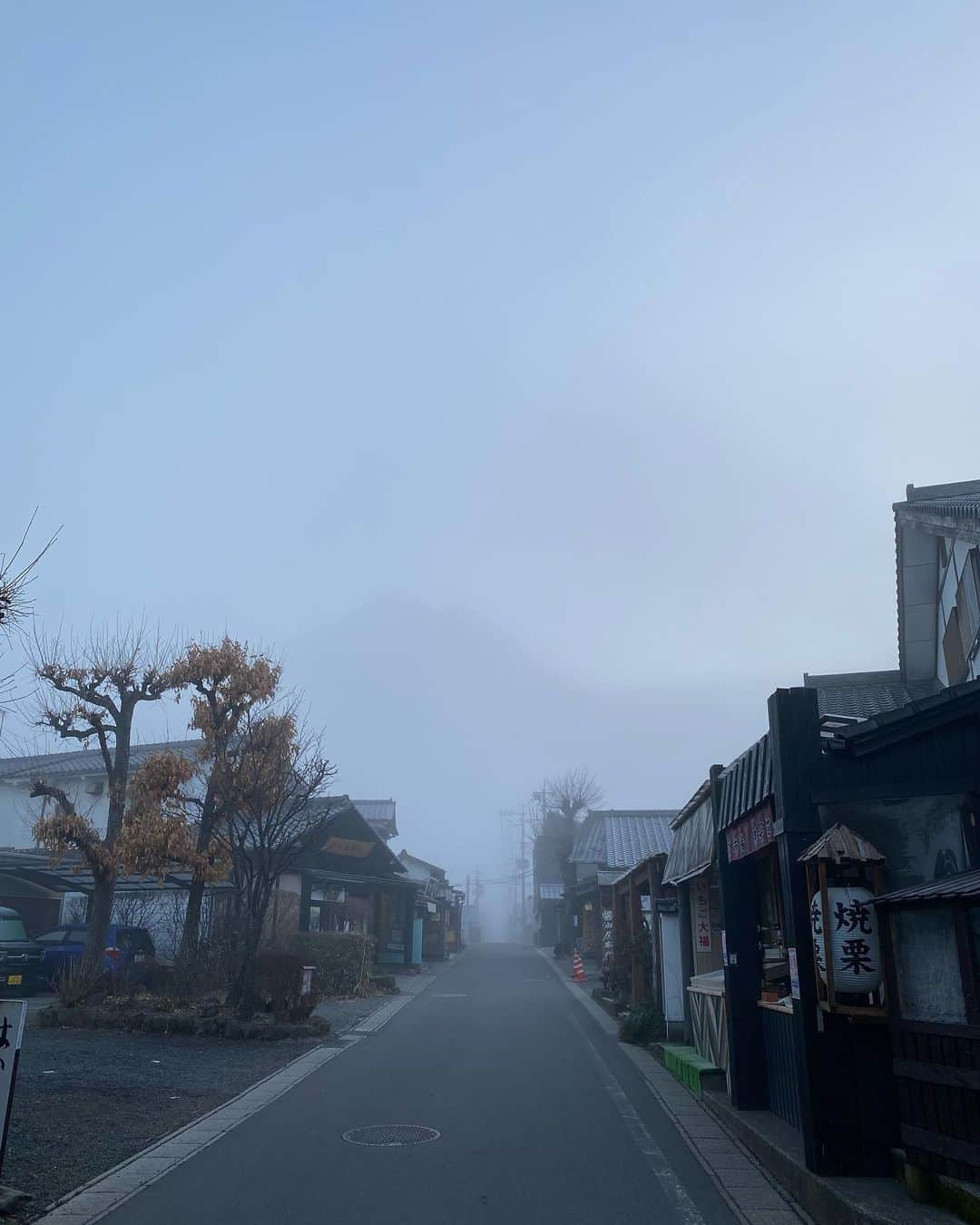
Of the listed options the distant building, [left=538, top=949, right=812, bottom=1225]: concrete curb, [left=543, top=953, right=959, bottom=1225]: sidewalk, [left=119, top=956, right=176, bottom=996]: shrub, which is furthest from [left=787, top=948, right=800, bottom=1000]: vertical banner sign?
the distant building

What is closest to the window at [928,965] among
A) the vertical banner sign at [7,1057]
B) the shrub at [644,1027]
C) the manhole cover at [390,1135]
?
the manhole cover at [390,1135]

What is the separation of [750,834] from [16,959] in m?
19.2

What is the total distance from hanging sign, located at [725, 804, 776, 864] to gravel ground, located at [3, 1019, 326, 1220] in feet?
20.3

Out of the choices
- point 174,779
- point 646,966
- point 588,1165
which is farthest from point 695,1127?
Result: point 174,779

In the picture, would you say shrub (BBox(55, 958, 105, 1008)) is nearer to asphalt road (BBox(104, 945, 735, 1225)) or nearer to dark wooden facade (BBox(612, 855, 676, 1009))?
asphalt road (BBox(104, 945, 735, 1225))

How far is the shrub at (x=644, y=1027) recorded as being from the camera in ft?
54.0

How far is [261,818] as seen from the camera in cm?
1814

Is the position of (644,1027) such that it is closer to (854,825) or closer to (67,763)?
Answer: (854,825)

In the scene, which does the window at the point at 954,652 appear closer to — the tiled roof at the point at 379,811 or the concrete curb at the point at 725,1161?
the concrete curb at the point at 725,1161

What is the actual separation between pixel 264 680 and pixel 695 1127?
42.7ft

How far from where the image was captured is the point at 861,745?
24.8 ft

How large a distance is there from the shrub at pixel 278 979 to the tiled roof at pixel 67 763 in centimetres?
1853

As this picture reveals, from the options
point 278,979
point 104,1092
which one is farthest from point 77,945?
point 104,1092

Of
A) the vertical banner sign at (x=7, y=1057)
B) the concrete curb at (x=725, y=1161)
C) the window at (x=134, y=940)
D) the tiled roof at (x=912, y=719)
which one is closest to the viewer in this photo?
the vertical banner sign at (x=7, y=1057)
